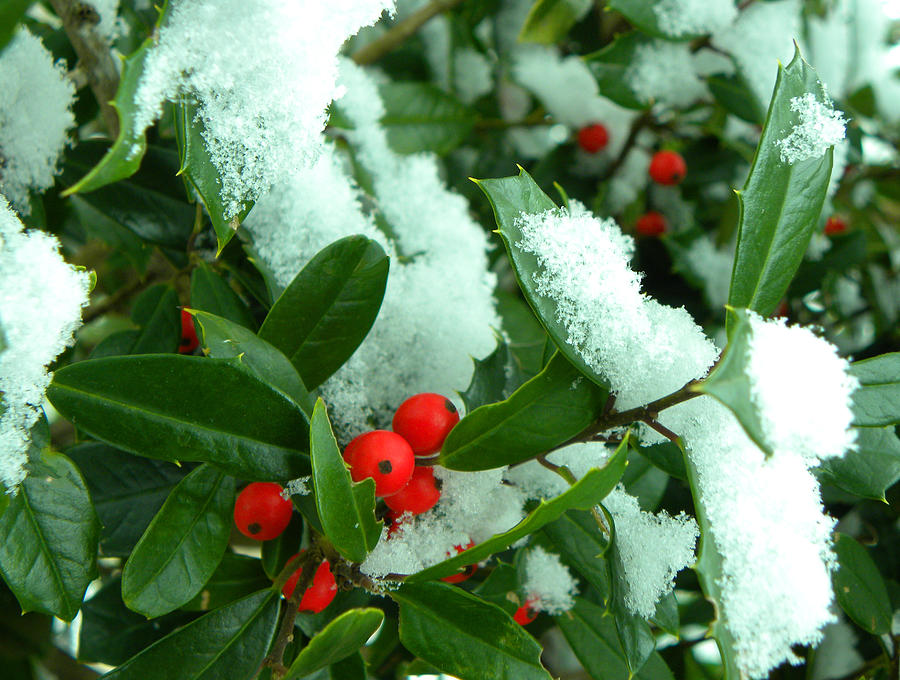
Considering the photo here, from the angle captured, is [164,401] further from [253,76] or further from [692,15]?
[692,15]

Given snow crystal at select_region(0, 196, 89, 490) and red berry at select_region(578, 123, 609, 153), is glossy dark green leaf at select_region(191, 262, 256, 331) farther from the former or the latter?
red berry at select_region(578, 123, 609, 153)

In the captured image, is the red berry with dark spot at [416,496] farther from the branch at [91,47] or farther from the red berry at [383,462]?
the branch at [91,47]

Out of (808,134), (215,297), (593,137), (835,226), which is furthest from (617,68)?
(835,226)

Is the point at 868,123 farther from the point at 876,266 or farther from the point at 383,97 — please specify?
the point at 383,97

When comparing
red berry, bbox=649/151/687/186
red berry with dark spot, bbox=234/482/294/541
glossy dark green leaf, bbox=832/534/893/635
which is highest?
red berry with dark spot, bbox=234/482/294/541

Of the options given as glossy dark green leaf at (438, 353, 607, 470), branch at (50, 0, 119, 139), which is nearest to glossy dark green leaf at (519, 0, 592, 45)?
branch at (50, 0, 119, 139)

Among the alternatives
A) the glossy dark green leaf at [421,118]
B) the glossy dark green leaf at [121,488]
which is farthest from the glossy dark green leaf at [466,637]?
the glossy dark green leaf at [421,118]
